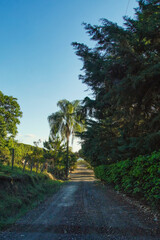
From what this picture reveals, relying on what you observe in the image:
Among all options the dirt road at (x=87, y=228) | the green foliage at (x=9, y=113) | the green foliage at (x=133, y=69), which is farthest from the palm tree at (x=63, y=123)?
the dirt road at (x=87, y=228)

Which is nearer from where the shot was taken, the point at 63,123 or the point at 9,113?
the point at 9,113

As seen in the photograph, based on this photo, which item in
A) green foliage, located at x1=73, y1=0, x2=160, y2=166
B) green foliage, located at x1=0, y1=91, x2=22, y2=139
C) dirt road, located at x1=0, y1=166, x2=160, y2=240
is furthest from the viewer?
green foliage, located at x1=0, y1=91, x2=22, y2=139

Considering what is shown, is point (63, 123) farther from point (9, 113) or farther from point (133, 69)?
point (133, 69)

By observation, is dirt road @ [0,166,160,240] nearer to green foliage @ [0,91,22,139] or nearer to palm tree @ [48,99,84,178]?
green foliage @ [0,91,22,139]

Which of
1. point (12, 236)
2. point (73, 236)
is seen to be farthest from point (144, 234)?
point (12, 236)

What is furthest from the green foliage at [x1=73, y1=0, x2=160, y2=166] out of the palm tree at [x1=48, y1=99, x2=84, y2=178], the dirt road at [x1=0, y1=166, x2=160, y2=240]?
the palm tree at [x1=48, y1=99, x2=84, y2=178]

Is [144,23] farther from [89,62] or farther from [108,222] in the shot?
[108,222]

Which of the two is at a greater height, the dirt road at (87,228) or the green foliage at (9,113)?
the green foliage at (9,113)

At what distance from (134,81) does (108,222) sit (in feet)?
13.2

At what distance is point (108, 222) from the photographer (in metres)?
3.65

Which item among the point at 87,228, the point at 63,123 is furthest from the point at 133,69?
the point at 63,123

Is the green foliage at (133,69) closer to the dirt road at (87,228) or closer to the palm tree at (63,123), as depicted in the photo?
the dirt road at (87,228)

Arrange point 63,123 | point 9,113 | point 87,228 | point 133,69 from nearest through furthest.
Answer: point 87,228, point 133,69, point 9,113, point 63,123

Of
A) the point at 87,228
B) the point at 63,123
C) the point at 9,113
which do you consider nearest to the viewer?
the point at 87,228
